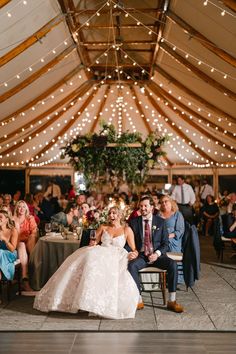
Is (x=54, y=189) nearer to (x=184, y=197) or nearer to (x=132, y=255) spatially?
(x=184, y=197)

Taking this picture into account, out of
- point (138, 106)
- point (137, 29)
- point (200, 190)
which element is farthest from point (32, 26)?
point (200, 190)

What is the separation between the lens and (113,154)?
8.77m

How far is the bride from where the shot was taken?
5.13 m

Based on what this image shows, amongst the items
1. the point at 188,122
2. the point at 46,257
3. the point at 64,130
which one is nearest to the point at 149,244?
the point at 46,257

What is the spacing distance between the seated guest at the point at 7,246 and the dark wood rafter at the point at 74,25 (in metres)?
3.75

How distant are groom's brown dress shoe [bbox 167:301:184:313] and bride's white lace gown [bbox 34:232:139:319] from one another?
43 cm

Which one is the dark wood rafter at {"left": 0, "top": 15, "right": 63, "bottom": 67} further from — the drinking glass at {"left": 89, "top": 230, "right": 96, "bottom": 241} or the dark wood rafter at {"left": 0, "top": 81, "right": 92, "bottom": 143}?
the dark wood rafter at {"left": 0, "top": 81, "right": 92, "bottom": 143}

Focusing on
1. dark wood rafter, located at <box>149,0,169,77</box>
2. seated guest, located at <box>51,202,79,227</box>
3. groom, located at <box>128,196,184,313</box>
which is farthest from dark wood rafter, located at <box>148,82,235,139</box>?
groom, located at <box>128,196,184,313</box>

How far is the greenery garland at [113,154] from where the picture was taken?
8734 millimetres

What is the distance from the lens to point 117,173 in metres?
8.84

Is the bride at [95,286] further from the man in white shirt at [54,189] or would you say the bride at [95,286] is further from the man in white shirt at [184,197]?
the man in white shirt at [54,189]

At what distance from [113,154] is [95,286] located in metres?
3.86

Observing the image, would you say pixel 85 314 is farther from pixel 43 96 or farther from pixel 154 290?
pixel 43 96

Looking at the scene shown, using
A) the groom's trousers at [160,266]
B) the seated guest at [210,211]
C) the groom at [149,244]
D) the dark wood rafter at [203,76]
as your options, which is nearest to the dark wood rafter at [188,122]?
the seated guest at [210,211]
